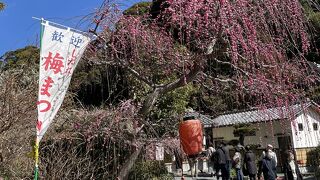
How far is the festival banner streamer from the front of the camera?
580 cm

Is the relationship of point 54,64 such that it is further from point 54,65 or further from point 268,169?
point 268,169

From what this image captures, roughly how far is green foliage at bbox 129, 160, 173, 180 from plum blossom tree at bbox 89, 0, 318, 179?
2706mm

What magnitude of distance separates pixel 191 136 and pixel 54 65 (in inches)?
109

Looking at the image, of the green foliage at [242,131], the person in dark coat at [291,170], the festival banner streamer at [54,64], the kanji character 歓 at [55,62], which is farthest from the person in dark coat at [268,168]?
the green foliage at [242,131]

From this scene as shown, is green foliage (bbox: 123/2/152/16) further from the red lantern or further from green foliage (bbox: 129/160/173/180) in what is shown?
green foliage (bbox: 129/160/173/180)

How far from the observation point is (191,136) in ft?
23.3

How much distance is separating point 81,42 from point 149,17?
1.38m

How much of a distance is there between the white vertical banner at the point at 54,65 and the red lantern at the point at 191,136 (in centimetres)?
236

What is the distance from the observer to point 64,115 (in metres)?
8.83

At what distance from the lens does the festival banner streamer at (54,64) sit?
5.80 metres

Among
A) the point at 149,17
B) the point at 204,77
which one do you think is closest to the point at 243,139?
the point at 204,77

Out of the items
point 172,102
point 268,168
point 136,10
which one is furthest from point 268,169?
point 136,10

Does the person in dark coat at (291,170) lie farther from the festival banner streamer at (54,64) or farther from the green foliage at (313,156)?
the festival banner streamer at (54,64)

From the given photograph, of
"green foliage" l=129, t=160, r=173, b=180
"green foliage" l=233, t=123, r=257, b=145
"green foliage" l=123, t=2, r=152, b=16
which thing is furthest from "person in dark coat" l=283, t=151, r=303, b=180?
"green foliage" l=233, t=123, r=257, b=145
